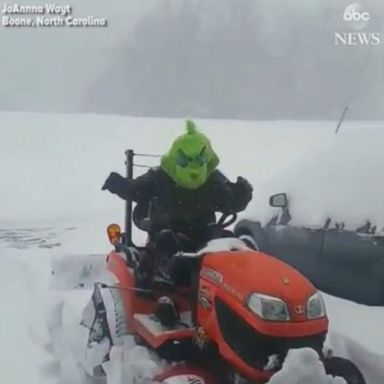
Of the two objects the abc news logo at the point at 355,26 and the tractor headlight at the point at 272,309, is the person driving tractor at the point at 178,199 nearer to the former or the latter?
the tractor headlight at the point at 272,309

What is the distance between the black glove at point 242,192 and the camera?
5.23ft

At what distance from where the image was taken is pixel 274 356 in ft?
4.40

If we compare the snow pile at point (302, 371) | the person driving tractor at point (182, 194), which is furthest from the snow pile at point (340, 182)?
the snow pile at point (302, 371)

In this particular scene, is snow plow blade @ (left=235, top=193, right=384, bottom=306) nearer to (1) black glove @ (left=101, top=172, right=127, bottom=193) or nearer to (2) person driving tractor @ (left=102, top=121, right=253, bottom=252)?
(2) person driving tractor @ (left=102, top=121, right=253, bottom=252)

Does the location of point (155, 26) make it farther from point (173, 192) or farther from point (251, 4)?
point (173, 192)

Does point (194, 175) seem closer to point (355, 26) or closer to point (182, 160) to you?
point (182, 160)

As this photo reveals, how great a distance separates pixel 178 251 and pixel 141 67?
420 mm

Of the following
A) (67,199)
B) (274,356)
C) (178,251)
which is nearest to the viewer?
(274,356)

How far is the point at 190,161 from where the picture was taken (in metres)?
1.54

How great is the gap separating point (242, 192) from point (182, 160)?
0.15m

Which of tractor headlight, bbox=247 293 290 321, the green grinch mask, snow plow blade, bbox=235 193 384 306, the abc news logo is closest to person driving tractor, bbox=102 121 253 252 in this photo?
the green grinch mask

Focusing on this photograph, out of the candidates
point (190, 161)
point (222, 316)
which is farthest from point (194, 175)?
point (222, 316)

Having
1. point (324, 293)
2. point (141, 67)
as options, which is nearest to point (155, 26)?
point (141, 67)

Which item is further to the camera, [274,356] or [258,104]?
[258,104]
